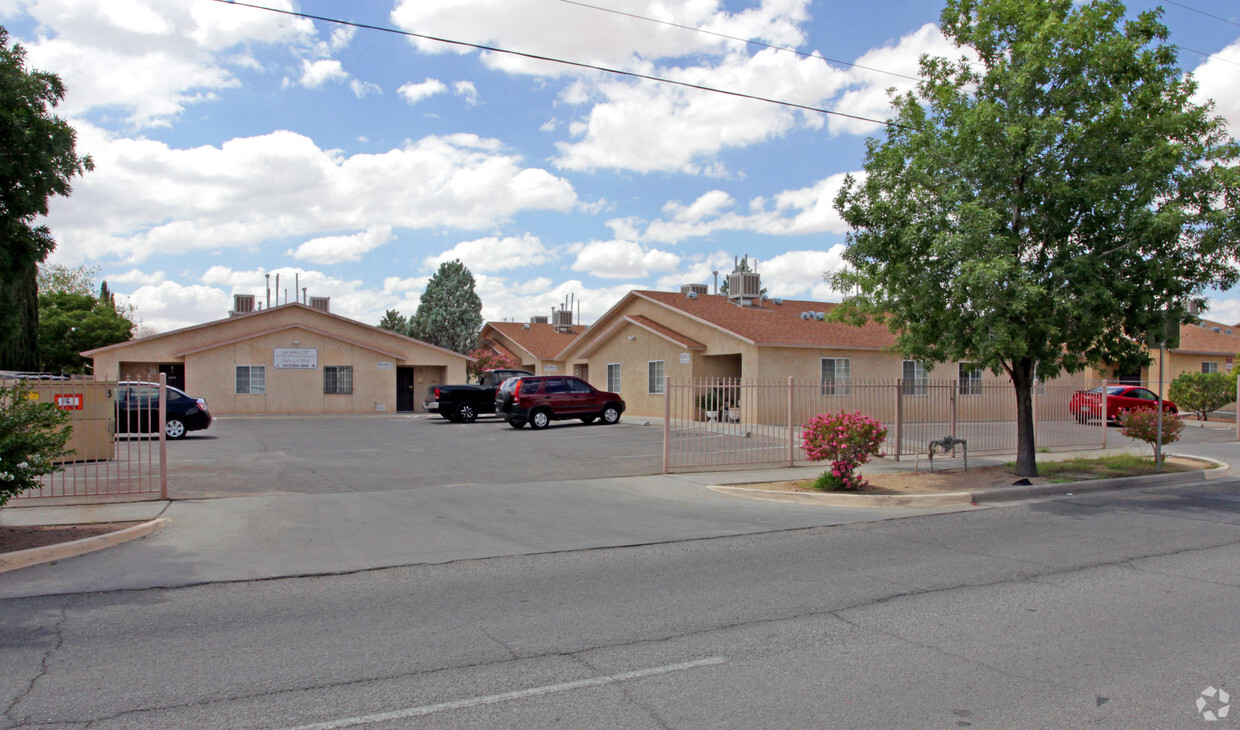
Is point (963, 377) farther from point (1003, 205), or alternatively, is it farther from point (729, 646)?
point (729, 646)

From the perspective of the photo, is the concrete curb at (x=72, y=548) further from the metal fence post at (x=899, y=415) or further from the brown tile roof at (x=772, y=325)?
the brown tile roof at (x=772, y=325)

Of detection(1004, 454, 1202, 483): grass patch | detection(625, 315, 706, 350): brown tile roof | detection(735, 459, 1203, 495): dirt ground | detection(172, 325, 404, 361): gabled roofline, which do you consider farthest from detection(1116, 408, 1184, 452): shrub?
detection(172, 325, 404, 361): gabled roofline

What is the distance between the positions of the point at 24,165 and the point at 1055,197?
43.9ft

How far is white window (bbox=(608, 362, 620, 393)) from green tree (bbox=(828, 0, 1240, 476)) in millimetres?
19252

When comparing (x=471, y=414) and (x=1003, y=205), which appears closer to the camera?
(x=1003, y=205)

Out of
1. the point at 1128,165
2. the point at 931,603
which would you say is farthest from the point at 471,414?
the point at 931,603

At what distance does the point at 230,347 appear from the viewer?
34812mm

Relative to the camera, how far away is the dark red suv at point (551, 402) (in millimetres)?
25750

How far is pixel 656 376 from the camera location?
1151 inches

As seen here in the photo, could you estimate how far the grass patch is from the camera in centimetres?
1455

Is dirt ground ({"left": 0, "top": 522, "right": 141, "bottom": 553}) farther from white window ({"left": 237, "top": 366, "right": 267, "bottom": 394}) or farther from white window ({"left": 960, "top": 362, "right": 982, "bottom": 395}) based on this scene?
white window ({"left": 237, "top": 366, "right": 267, "bottom": 394})

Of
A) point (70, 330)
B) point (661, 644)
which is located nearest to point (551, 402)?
point (661, 644)

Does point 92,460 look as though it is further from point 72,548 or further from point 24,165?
point 24,165

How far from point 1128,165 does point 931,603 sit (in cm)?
934
